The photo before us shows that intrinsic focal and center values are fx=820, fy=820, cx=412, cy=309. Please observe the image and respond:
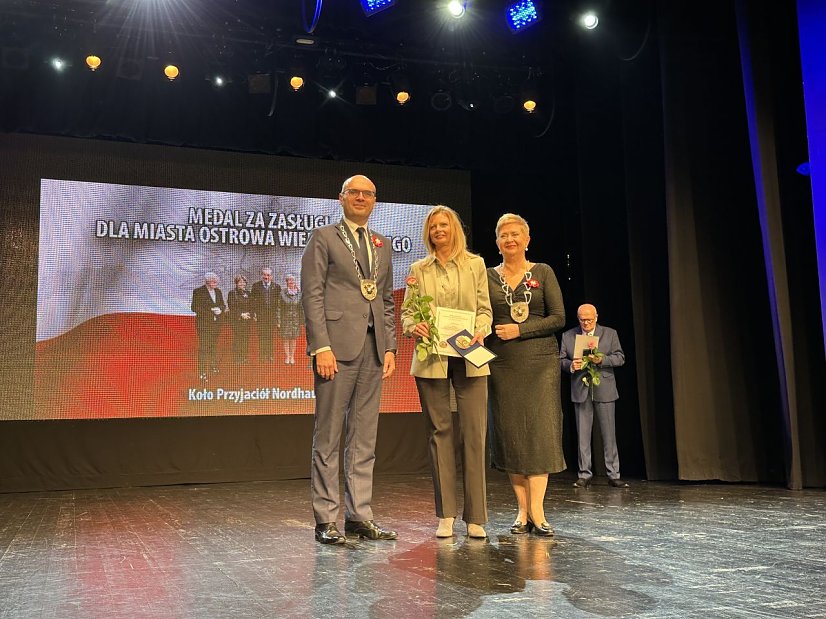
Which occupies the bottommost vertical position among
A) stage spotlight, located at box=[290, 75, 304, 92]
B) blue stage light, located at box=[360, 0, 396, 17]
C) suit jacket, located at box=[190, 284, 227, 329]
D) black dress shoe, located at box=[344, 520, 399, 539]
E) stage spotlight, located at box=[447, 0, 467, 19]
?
black dress shoe, located at box=[344, 520, 399, 539]

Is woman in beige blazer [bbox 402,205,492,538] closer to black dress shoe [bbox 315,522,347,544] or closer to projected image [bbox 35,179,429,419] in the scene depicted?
black dress shoe [bbox 315,522,347,544]

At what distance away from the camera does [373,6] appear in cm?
628

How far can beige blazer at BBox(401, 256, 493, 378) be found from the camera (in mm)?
3297

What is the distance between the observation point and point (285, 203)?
23.7 ft

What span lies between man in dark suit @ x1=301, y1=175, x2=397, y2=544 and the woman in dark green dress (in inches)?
18.6

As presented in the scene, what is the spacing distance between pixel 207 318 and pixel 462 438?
3.98 metres

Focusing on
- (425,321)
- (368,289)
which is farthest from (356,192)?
(425,321)

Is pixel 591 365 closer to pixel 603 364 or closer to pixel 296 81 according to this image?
pixel 603 364

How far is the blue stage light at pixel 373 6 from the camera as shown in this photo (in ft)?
20.4

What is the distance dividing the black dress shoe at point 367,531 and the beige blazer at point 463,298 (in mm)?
658

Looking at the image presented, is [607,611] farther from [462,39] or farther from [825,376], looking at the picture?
[462,39]

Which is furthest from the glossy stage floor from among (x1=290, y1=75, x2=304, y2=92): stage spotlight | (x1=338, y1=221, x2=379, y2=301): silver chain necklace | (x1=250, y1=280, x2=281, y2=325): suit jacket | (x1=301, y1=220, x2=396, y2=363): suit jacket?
(x1=290, y1=75, x2=304, y2=92): stage spotlight

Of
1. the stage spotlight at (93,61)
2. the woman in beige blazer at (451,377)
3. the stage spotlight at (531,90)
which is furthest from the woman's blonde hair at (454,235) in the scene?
the stage spotlight at (531,90)

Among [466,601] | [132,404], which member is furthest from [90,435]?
[466,601]
